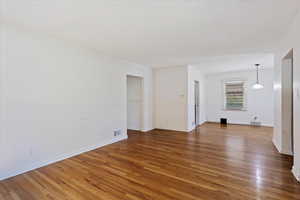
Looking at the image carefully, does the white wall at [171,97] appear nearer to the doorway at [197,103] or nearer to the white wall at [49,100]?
the doorway at [197,103]

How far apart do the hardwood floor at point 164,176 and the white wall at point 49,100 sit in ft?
1.14

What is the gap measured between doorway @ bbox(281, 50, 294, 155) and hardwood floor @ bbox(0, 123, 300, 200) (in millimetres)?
311

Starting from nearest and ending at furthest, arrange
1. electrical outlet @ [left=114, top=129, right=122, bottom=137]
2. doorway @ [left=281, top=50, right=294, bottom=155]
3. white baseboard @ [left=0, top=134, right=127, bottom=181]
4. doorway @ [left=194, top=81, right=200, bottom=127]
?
white baseboard @ [left=0, top=134, right=127, bottom=181]
doorway @ [left=281, top=50, right=294, bottom=155]
electrical outlet @ [left=114, top=129, right=122, bottom=137]
doorway @ [left=194, top=81, right=200, bottom=127]

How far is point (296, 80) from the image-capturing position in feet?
7.47

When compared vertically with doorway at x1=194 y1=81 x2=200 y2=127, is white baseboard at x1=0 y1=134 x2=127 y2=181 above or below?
below

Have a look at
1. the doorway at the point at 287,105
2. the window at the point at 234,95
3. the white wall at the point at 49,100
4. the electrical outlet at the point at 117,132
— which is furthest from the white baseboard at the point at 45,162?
the window at the point at 234,95

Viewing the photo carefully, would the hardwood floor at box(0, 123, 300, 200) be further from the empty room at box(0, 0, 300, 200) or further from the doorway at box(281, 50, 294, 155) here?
the doorway at box(281, 50, 294, 155)

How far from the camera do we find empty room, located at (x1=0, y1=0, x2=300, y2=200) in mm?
2020

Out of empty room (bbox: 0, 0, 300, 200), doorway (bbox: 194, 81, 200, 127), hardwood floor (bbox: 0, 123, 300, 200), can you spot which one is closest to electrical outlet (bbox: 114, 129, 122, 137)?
empty room (bbox: 0, 0, 300, 200)

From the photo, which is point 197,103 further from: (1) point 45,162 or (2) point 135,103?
(1) point 45,162

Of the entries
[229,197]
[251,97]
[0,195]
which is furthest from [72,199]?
[251,97]

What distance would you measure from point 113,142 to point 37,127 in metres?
1.96

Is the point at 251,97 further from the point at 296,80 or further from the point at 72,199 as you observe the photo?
the point at 72,199

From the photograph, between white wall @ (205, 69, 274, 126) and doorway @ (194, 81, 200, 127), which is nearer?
white wall @ (205, 69, 274, 126)
